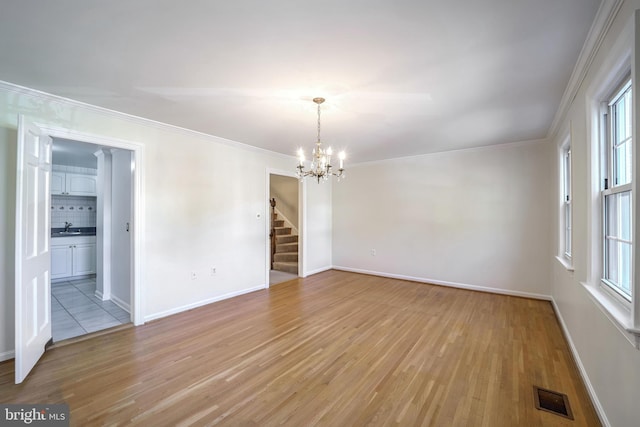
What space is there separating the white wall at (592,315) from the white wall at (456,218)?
1238 millimetres

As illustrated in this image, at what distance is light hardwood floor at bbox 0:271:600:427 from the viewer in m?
1.85

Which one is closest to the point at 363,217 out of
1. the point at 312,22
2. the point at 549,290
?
the point at 549,290

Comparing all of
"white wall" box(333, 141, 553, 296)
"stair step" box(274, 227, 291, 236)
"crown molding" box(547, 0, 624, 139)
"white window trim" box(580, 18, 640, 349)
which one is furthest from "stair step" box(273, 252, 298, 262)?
"crown molding" box(547, 0, 624, 139)

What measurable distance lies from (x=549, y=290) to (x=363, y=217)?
345cm

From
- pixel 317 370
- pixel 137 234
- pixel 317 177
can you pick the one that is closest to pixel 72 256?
pixel 137 234

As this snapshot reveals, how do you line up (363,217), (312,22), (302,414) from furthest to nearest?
(363,217) → (302,414) → (312,22)

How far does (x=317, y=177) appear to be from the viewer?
10.7 feet

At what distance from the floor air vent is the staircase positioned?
4679 mm

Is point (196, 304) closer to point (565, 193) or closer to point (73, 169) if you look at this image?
point (73, 169)

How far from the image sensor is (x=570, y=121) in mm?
2805

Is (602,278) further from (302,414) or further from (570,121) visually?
(302,414)

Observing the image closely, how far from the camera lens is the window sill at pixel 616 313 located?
128cm

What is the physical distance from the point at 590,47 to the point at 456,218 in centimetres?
343

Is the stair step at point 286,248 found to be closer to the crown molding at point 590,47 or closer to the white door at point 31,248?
the white door at point 31,248
